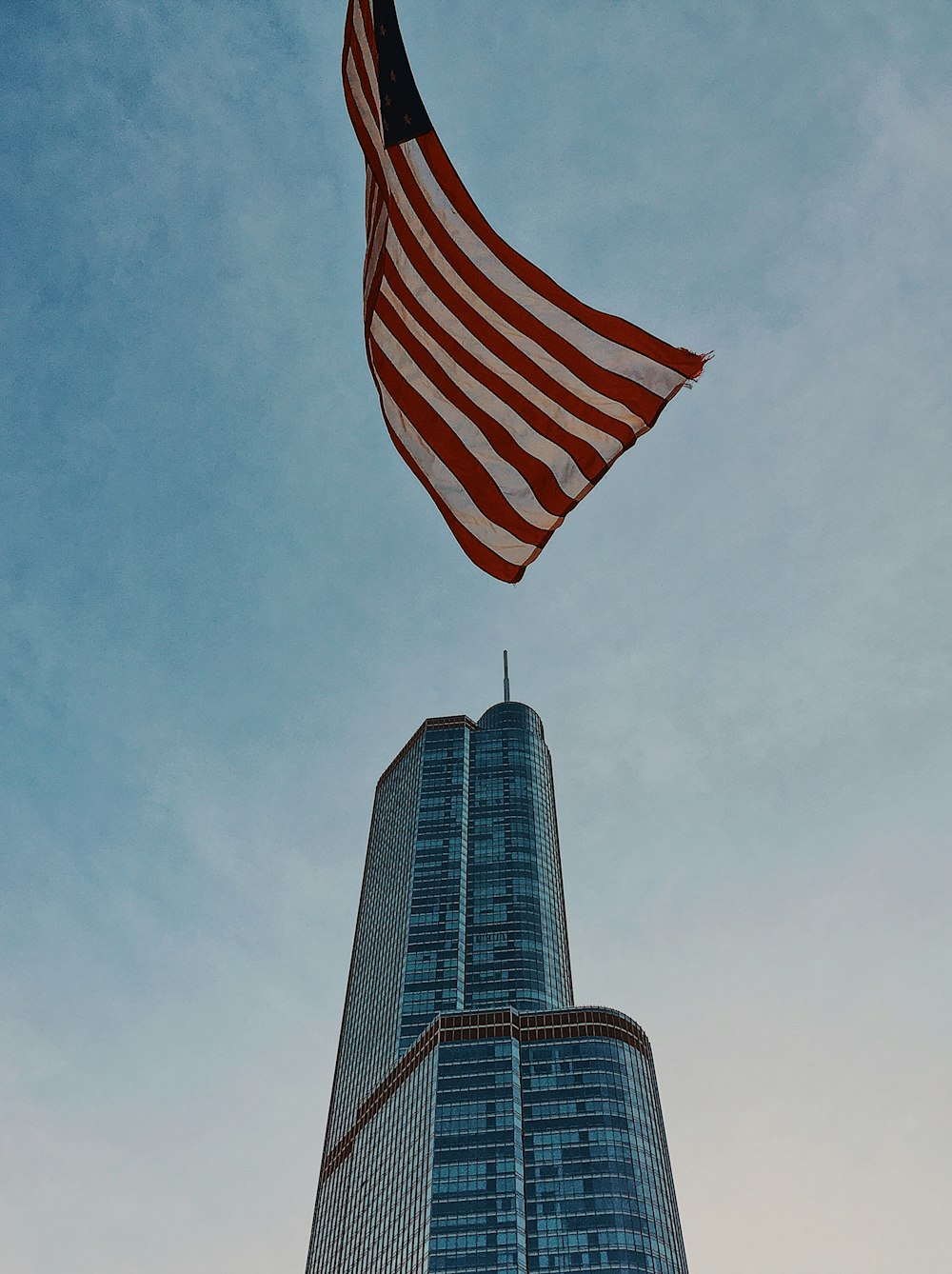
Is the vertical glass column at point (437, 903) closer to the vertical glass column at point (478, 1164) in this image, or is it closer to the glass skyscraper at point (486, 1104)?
the glass skyscraper at point (486, 1104)

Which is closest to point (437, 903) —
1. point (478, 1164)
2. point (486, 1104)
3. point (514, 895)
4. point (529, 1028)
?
point (514, 895)

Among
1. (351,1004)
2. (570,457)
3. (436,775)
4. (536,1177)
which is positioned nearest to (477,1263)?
(536,1177)

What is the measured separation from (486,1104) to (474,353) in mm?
118703

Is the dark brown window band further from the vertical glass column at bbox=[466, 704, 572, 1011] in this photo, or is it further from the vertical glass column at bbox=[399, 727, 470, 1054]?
the vertical glass column at bbox=[466, 704, 572, 1011]

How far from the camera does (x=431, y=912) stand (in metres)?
172

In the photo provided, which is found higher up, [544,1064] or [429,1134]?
[544,1064]

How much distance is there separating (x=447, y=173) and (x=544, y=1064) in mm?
122516

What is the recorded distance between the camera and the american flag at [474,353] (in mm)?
12445

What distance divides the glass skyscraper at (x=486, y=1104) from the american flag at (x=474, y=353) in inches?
4350

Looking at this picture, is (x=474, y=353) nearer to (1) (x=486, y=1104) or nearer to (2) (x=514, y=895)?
(1) (x=486, y=1104)

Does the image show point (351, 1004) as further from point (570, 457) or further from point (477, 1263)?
point (570, 457)

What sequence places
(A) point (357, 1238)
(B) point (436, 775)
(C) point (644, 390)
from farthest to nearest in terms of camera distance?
1. (B) point (436, 775)
2. (A) point (357, 1238)
3. (C) point (644, 390)

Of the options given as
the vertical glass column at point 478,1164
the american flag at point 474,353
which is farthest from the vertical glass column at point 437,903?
the american flag at point 474,353

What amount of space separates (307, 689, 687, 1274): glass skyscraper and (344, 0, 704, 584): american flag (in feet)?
362
